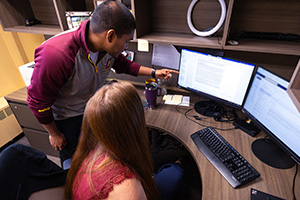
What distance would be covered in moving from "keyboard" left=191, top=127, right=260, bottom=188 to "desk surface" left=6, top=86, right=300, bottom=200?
2cm

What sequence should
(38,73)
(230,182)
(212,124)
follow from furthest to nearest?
(212,124)
(38,73)
(230,182)

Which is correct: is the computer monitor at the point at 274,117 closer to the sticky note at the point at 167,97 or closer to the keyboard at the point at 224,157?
the keyboard at the point at 224,157

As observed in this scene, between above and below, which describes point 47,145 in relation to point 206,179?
below

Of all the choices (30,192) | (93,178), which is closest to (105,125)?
(93,178)

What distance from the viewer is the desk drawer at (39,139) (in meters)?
1.86

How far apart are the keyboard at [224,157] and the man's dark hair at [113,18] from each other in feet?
2.57

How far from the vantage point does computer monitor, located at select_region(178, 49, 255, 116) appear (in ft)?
3.66

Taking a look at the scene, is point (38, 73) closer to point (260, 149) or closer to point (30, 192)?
point (30, 192)

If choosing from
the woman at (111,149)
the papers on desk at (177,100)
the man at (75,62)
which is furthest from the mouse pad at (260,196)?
the man at (75,62)

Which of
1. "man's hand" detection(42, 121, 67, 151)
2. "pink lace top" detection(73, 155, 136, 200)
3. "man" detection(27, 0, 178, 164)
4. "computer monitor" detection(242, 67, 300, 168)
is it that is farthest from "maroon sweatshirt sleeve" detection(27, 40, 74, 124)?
"computer monitor" detection(242, 67, 300, 168)

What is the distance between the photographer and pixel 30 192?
581mm

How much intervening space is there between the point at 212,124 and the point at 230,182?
0.46 meters

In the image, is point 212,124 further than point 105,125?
Yes

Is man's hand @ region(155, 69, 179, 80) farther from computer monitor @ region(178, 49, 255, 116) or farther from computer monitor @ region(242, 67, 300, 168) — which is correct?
computer monitor @ region(242, 67, 300, 168)
